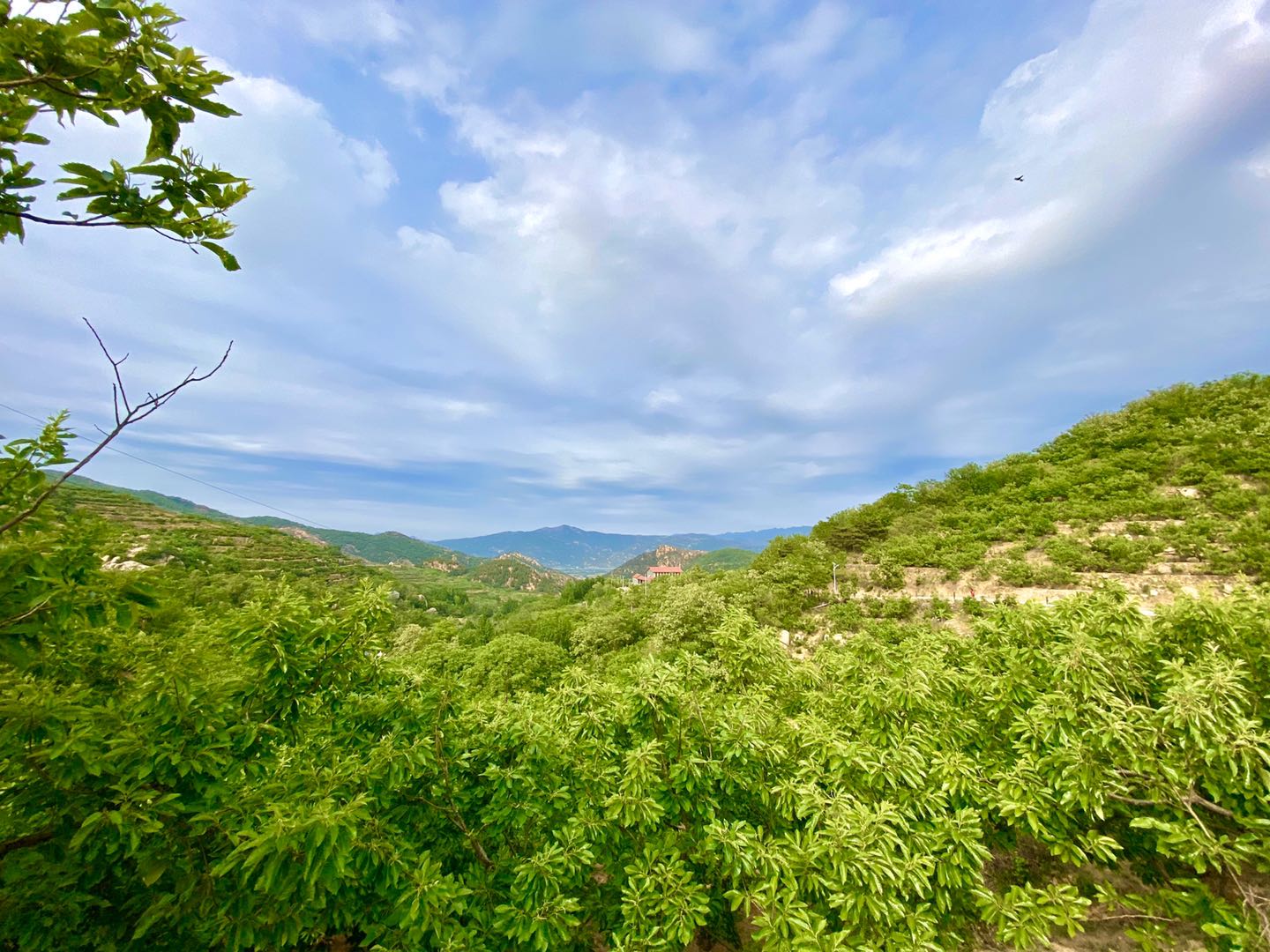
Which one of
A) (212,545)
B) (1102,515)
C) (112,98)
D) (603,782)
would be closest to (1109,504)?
(1102,515)

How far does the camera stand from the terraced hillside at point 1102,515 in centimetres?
1709

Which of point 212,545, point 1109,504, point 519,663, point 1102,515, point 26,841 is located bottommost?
point 519,663

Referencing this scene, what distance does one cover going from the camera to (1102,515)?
20.9 meters

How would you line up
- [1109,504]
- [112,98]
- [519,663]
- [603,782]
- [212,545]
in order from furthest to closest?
[212,545]
[519,663]
[1109,504]
[603,782]
[112,98]

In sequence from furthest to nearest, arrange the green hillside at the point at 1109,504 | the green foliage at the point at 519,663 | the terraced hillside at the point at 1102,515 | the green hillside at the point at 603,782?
the green foliage at the point at 519,663
the green hillside at the point at 1109,504
the terraced hillside at the point at 1102,515
the green hillside at the point at 603,782

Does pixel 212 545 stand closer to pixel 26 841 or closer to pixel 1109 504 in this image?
pixel 26 841

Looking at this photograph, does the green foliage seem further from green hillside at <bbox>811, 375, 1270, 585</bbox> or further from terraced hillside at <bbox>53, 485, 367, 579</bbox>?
terraced hillside at <bbox>53, 485, 367, 579</bbox>

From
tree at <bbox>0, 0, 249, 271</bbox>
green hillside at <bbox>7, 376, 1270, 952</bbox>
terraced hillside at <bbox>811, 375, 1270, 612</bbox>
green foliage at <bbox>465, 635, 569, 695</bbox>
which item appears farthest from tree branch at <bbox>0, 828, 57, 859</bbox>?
terraced hillside at <bbox>811, 375, 1270, 612</bbox>

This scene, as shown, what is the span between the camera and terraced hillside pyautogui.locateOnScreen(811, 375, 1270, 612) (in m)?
17.1

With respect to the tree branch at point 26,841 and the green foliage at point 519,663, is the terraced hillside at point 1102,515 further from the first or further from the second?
the tree branch at point 26,841

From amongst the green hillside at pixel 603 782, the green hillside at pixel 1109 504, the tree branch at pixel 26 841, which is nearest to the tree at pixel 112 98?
the green hillside at pixel 603 782

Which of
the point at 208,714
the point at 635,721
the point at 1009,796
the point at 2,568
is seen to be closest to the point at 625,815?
the point at 635,721

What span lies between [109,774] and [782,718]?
7616 mm

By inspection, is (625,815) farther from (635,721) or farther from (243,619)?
(243,619)
